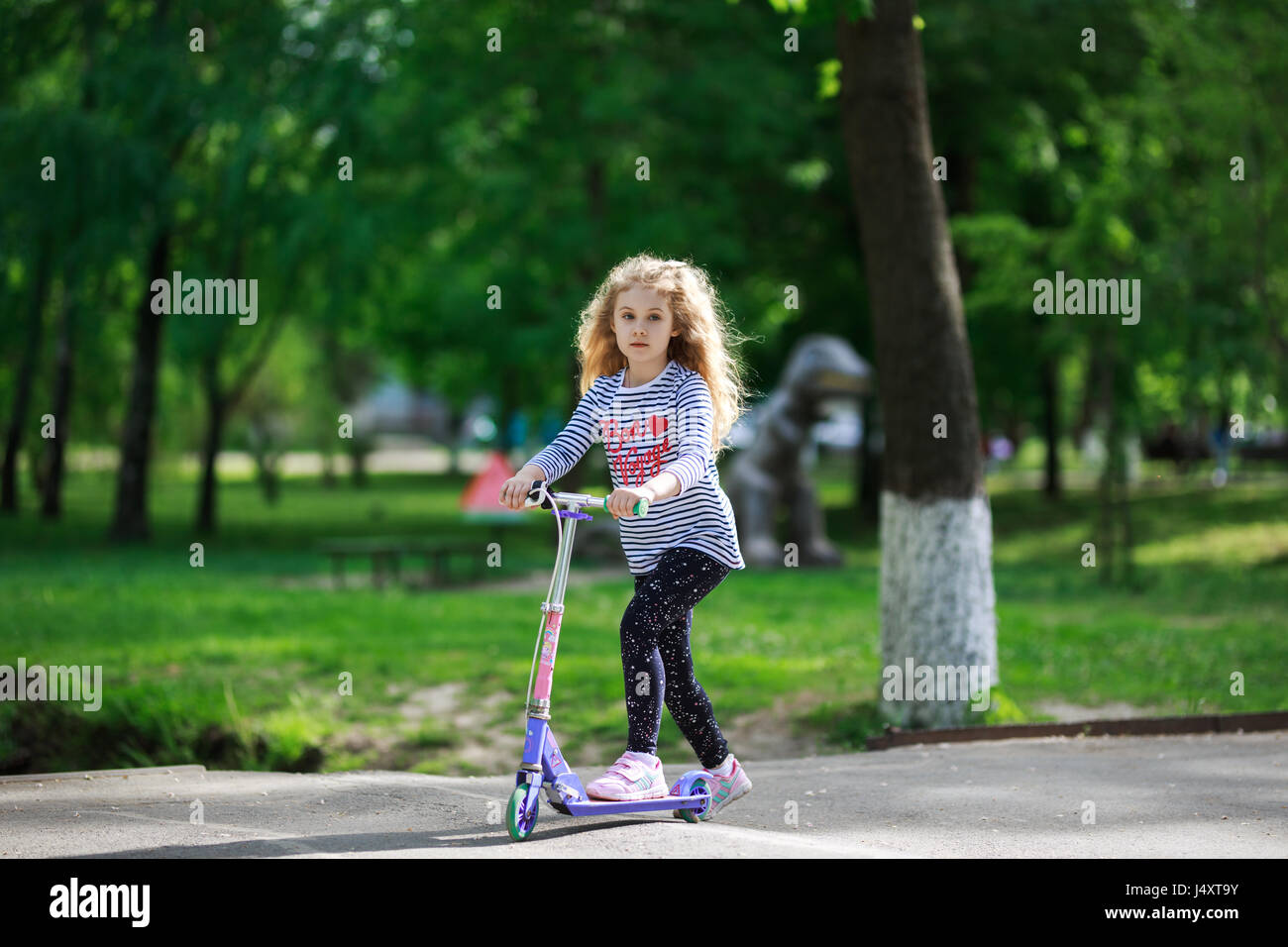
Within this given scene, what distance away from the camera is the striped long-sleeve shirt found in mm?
4887

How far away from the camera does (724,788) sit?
5125mm

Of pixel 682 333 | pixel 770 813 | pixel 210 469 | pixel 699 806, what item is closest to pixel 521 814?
pixel 699 806

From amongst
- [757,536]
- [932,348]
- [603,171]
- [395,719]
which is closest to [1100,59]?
[603,171]

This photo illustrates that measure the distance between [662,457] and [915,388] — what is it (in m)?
3.08

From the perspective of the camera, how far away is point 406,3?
Answer: 19828 millimetres

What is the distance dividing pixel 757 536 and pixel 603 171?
241 inches

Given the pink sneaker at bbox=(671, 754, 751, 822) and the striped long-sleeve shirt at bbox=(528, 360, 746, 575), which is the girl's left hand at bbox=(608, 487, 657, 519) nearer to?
the striped long-sleeve shirt at bbox=(528, 360, 746, 575)

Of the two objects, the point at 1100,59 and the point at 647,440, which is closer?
the point at 647,440

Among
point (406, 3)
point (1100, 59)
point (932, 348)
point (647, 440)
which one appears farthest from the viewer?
point (1100, 59)

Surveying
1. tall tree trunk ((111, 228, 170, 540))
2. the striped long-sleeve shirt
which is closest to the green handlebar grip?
the striped long-sleeve shirt

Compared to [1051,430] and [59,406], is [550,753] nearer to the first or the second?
[59,406]
